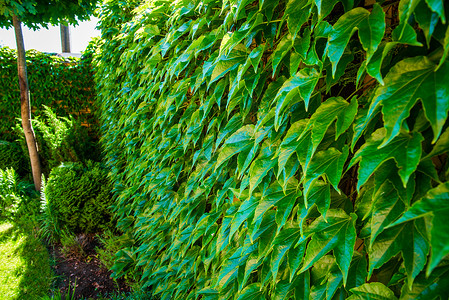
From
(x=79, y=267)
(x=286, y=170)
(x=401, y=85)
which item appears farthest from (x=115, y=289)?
(x=401, y=85)

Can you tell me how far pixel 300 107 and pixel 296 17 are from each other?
284 millimetres

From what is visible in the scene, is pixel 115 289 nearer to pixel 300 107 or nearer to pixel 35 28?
pixel 300 107

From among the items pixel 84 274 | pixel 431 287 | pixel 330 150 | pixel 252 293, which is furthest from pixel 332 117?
pixel 84 274

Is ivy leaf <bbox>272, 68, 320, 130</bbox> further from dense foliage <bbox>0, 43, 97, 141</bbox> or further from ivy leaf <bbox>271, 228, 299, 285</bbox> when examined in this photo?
dense foliage <bbox>0, 43, 97, 141</bbox>

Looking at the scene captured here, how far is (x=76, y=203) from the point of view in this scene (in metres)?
3.83

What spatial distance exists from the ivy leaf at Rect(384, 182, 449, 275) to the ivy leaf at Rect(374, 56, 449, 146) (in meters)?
0.11

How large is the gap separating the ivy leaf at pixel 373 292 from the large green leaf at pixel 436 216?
0.29m

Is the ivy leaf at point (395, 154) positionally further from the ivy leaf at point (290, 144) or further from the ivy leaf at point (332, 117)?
the ivy leaf at point (290, 144)

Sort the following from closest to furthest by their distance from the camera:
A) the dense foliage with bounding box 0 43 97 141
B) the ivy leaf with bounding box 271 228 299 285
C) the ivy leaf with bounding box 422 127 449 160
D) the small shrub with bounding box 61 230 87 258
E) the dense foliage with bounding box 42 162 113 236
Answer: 1. the ivy leaf with bounding box 422 127 449 160
2. the ivy leaf with bounding box 271 228 299 285
3. the small shrub with bounding box 61 230 87 258
4. the dense foliage with bounding box 42 162 113 236
5. the dense foliage with bounding box 0 43 97 141

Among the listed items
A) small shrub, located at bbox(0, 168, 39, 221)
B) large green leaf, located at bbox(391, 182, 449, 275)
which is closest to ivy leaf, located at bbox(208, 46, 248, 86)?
large green leaf, located at bbox(391, 182, 449, 275)

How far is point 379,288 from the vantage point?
0.65 m

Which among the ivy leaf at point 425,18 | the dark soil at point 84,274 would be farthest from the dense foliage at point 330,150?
the dark soil at point 84,274

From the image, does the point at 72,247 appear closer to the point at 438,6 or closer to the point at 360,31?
the point at 360,31

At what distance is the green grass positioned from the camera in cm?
290
